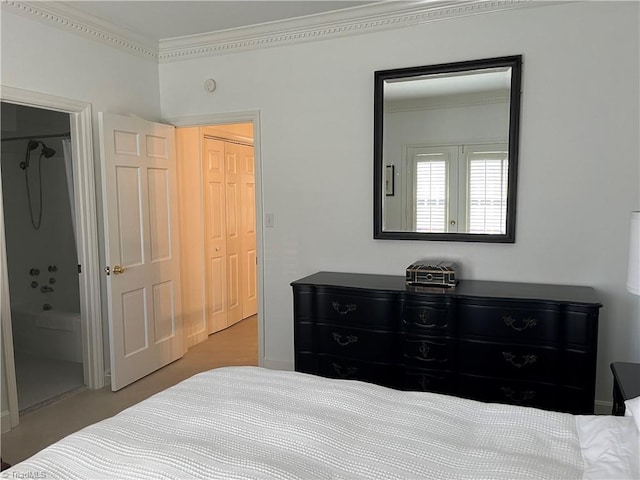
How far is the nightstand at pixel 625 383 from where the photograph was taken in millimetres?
1841

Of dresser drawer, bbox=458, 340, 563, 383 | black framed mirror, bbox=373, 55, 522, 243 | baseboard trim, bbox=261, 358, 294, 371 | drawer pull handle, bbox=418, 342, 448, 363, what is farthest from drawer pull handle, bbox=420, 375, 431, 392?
baseboard trim, bbox=261, 358, 294, 371

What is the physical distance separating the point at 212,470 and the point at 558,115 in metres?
2.82

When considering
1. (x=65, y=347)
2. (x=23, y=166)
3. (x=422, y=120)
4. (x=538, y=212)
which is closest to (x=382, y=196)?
(x=422, y=120)

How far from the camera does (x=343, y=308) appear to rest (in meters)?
3.13

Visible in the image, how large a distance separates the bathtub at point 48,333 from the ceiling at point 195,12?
2.41 metres

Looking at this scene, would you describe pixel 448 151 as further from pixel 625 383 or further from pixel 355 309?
pixel 625 383

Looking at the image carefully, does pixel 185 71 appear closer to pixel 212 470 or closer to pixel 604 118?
pixel 604 118

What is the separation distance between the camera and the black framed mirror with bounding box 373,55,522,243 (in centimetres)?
311

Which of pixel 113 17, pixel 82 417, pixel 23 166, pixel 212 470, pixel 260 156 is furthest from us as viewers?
pixel 23 166

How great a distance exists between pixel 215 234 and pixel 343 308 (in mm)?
2302

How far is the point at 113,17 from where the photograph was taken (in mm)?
3395

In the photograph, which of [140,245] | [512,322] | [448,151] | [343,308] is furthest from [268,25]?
[512,322]

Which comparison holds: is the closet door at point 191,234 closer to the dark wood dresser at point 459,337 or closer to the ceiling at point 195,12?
the ceiling at point 195,12

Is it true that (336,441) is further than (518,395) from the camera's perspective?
No
